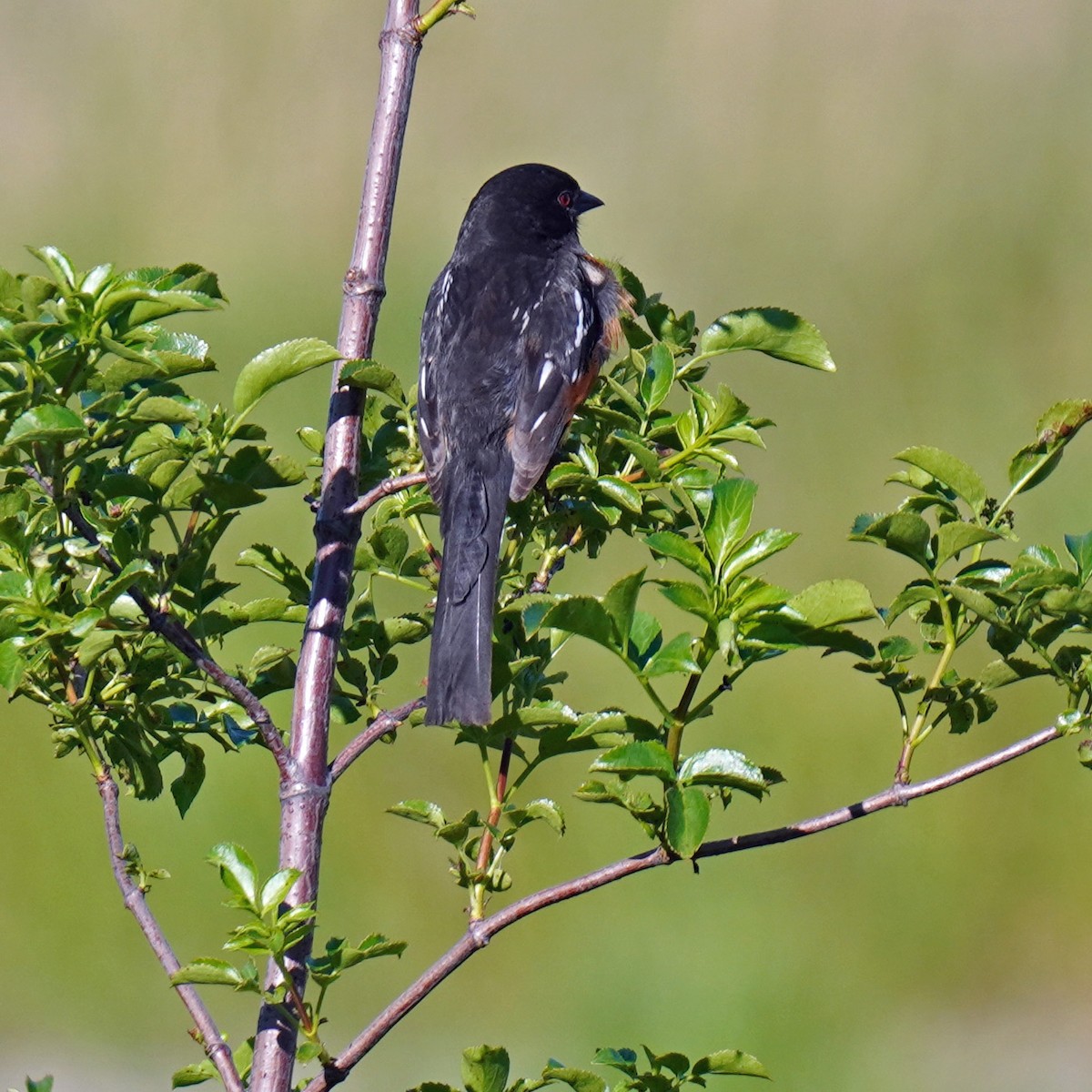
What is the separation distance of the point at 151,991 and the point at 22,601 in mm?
4530

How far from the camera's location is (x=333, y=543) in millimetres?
1863

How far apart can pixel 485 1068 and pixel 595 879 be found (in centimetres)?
30

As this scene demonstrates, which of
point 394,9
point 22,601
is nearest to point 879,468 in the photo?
point 394,9

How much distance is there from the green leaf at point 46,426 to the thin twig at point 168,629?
0.13 metres

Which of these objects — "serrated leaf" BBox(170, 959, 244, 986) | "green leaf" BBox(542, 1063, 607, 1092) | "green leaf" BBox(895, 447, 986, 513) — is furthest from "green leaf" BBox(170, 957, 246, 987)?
"green leaf" BBox(895, 447, 986, 513)

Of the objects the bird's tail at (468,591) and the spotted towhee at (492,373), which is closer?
the bird's tail at (468,591)

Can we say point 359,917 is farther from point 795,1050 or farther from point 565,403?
point 565,403

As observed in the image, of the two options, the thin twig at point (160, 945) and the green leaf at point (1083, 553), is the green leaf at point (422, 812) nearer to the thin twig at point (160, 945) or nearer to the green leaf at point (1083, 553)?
the thin twig at point (160, 945)

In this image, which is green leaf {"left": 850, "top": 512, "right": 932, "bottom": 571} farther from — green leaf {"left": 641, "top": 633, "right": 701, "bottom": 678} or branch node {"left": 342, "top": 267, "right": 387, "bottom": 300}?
branch node {"left": 342, "top": 267, "right": 387, "bottom": 300}

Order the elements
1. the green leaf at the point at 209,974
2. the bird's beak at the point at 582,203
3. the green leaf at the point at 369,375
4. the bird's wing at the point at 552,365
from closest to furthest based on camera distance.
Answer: the green leaf at the point at 209,974 < the green leaf at the point at 369,375 < the bird's wing at the point at 552,365 < the bird's beak at the point at 582,203

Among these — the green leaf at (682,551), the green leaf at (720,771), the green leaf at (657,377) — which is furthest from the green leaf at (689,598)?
the green leaf at (657,377)

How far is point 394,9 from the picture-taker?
1.99 m

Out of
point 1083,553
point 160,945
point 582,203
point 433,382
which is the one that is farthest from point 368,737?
point 582,203

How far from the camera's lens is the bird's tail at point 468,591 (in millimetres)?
1820
